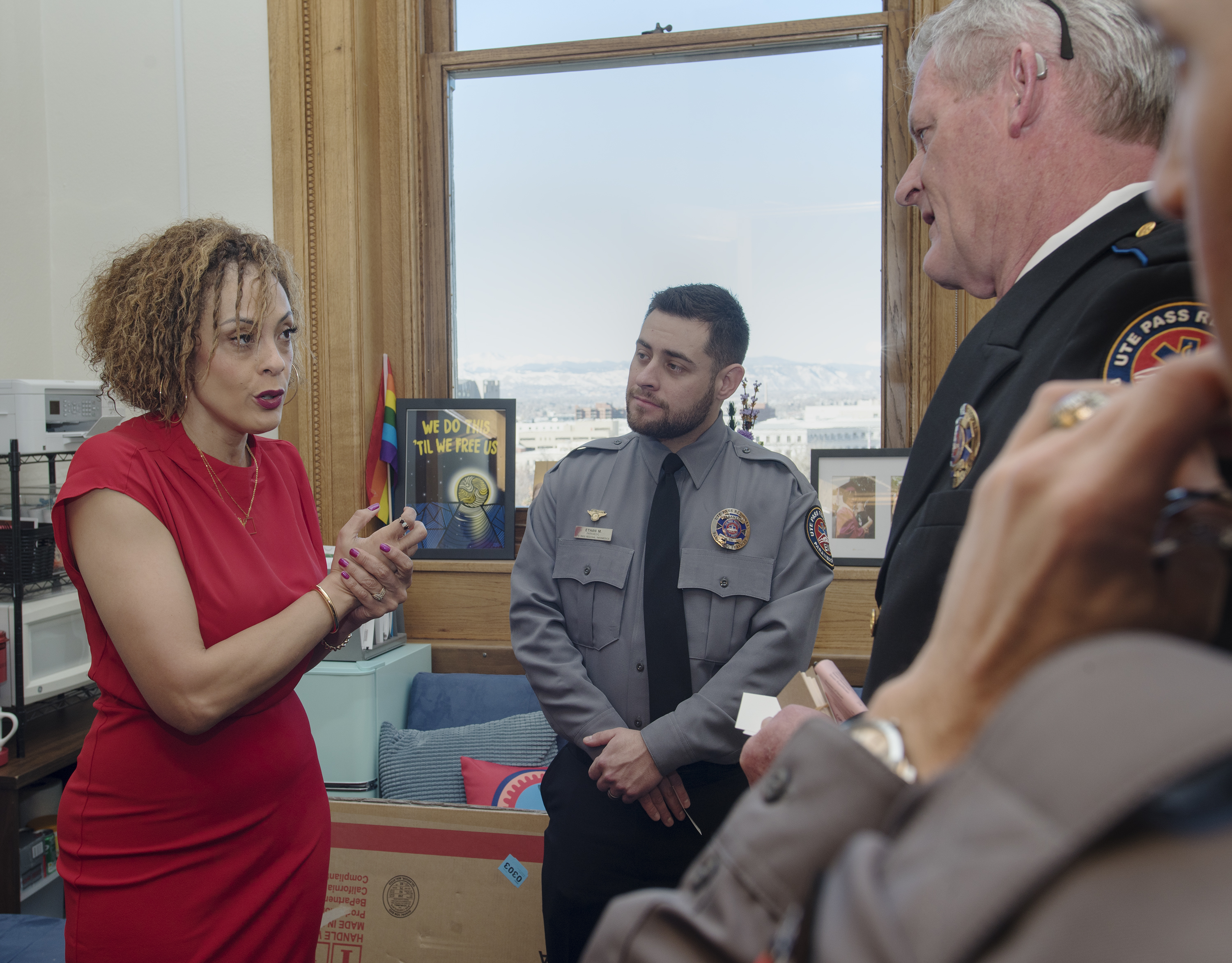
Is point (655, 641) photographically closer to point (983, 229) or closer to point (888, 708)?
point (983, 229)

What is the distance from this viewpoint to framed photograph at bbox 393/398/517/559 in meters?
2.78

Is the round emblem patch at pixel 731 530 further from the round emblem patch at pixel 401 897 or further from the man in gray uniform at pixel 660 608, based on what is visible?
the round emblem patch at pixel 401 897

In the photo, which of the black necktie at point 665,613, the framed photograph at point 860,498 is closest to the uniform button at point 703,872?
the black necktie at point 665,613

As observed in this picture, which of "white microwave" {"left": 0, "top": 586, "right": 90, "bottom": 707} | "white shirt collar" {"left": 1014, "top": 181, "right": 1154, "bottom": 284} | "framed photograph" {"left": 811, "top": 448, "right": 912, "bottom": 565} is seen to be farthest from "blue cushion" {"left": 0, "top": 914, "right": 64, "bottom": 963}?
"framed photograph" {"left": 811, "top": 448, "right": 912, "bottom": 565}

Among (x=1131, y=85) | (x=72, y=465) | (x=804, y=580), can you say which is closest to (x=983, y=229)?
(x=1131, y=85)

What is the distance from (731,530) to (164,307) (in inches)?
48.4

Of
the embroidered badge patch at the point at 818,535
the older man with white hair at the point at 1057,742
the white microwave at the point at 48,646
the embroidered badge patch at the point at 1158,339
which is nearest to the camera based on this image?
the older man with white hair at the point at 1057,742

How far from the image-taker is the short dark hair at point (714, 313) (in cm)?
201

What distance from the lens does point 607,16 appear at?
9.16 ft

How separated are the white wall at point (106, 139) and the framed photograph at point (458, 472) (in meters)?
0.89

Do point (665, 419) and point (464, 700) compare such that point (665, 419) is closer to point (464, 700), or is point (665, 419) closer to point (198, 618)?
point (198, 618)

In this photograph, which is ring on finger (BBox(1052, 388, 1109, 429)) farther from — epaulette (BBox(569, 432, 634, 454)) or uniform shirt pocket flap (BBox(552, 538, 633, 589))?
epaulette (BBox(569, 432, 634, 454))

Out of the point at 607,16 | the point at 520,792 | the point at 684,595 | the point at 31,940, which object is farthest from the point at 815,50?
the point at 31,940

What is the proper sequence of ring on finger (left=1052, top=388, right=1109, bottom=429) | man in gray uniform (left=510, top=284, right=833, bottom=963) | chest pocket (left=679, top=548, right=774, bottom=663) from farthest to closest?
1. chest pocket (left=679, top=548, right=774, bottom=663)
2. man in gray uniform (left=510, top=284, right=833, bottom=963)
3. ring on finger (left=1052, top=388, right=1109, bottom=429)
